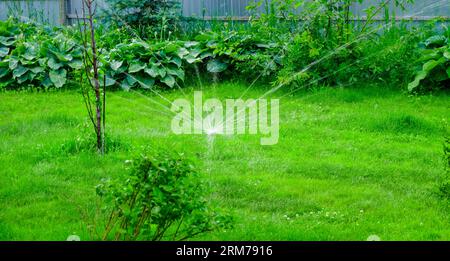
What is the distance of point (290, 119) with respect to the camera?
25.4 feet

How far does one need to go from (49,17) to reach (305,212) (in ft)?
28.1

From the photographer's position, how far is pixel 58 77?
922 centimetres

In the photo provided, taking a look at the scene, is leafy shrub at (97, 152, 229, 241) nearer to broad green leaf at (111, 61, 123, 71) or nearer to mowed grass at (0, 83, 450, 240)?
mowed grass at (0, 83, 450, 240)

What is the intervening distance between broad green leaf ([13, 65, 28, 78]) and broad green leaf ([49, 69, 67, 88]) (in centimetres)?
33

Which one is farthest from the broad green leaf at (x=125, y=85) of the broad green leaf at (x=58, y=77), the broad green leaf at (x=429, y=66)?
the broad green leaf at (x=429, y=66)

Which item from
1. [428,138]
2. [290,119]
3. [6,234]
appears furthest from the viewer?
[290,119]

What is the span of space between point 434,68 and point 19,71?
193 inches

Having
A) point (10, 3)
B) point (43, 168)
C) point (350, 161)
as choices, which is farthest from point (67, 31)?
point (350, 161)

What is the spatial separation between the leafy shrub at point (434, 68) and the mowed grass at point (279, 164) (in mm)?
291

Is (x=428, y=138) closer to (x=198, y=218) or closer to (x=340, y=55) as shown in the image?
(x=340, y=55)

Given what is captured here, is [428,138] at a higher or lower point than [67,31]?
lower

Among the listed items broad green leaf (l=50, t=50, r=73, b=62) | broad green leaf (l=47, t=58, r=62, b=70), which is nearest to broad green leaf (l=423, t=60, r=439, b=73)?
broad green leaf (l=50, t=50, r=73, b=62)

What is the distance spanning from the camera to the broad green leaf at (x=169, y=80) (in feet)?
29.6
